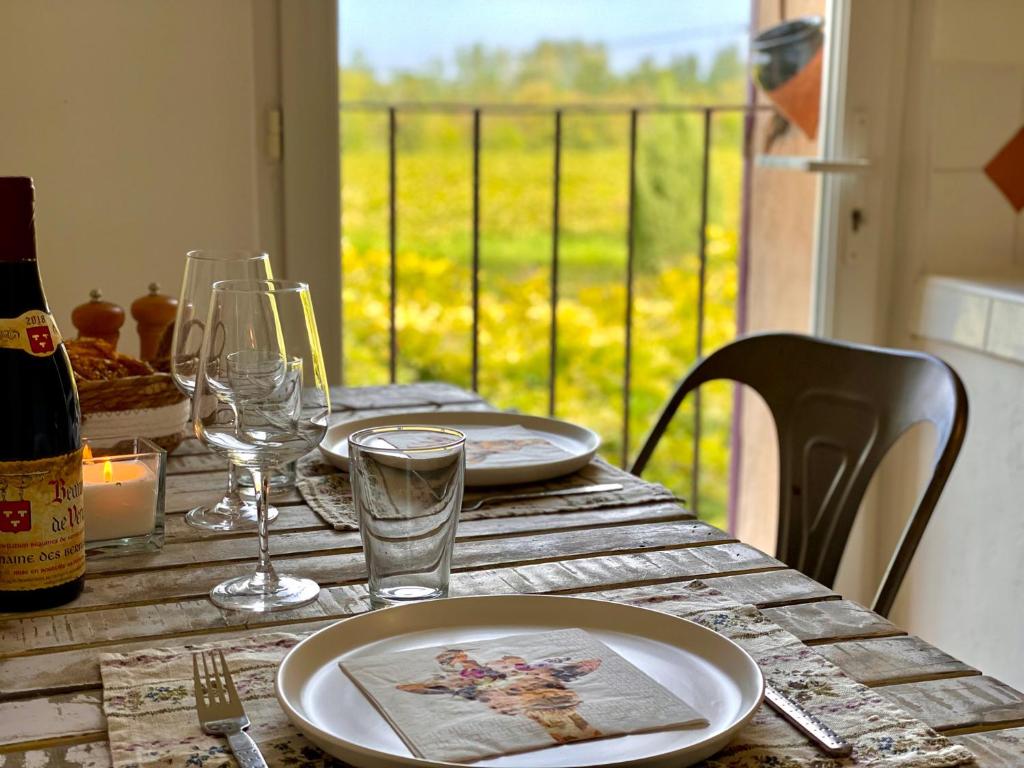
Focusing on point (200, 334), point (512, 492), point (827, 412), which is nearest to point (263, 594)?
point (200, 334)

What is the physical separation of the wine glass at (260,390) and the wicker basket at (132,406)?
1.13 feet

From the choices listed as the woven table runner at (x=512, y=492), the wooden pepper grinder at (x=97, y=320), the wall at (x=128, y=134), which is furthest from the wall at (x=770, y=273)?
the wooden pepper grinder at (x=97, y=320)

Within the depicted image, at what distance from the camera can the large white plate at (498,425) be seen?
4.09ft

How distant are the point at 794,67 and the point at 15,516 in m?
2.12

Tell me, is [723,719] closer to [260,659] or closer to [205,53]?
[260,659]

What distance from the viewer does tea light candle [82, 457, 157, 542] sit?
3.41 feet

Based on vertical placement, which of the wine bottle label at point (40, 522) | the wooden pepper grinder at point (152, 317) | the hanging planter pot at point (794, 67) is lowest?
the wine bottle label at point (40, 522)

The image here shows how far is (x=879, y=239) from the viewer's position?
249 cm

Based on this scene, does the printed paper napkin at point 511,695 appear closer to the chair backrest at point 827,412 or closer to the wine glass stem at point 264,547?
the wine glass stem at point 264,547

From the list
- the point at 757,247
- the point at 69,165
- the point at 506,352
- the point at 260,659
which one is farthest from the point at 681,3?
the point at 260,659

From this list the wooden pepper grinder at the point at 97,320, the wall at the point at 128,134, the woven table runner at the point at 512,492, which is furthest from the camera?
the wall at the point at 128,134

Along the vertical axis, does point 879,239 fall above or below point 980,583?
above

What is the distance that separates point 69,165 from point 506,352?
2018 mm

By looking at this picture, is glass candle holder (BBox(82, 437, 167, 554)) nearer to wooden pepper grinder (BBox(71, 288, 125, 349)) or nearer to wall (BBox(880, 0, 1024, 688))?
wooden pepper grinder (BBox(71, 288, 125, 349))
